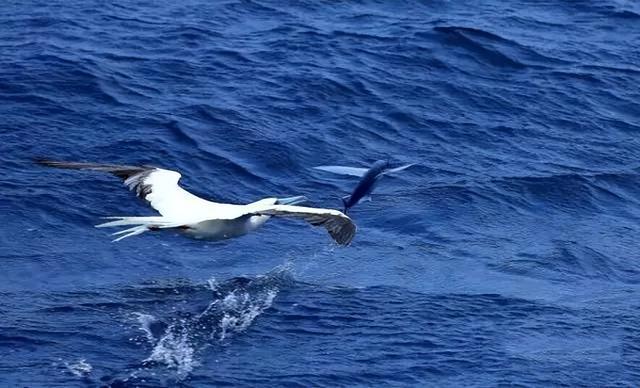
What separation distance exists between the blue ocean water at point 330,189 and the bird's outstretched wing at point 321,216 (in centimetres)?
112

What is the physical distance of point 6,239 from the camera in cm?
1374

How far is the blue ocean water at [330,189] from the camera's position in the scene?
1170 centimetres

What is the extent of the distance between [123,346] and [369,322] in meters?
2.20

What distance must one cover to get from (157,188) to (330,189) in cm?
423

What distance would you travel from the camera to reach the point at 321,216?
34.9 feet

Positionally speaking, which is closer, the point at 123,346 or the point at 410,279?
the point at 123,346

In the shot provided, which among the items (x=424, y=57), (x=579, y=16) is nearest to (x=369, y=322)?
(x=424, y=57)

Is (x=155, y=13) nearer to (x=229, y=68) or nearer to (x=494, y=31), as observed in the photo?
(x=229, y=68)

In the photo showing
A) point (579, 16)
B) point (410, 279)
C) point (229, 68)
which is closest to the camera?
point (410, 279)

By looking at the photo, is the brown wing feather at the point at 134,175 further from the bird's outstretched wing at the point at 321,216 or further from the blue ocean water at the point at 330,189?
the bird's outstretched wing at the point at 321,216

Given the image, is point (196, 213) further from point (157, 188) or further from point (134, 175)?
point (134, 175)

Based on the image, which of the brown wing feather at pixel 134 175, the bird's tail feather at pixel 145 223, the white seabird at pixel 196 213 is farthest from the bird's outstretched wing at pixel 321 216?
the brown wing feather at pixel 134 175

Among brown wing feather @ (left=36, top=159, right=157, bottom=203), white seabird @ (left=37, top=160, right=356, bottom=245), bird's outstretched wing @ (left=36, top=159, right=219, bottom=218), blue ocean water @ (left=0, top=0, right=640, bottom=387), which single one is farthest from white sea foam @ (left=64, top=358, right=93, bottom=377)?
brown wing feather @ (left=36, top=159, right=157, bottom=203)

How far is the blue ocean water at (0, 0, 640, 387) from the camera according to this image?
11.7 metres
